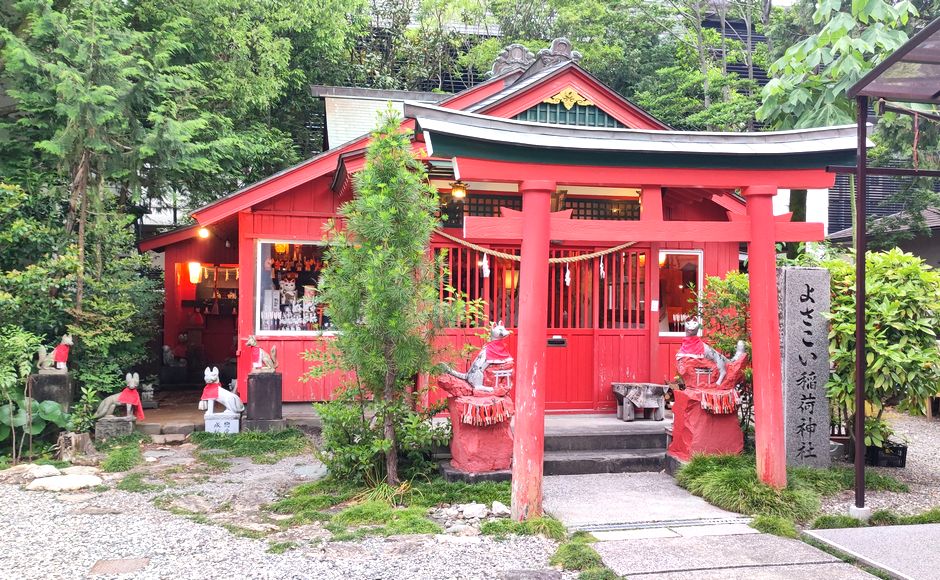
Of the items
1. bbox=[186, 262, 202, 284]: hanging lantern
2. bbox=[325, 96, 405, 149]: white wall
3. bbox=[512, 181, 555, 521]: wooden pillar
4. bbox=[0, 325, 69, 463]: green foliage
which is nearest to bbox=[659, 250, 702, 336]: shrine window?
bbox=[512, 181, 555, 521]: wooden pillar

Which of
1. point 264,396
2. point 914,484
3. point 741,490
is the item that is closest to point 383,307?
point 741,490

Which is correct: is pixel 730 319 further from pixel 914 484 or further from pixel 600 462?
pixel 914 484

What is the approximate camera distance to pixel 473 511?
254 inches

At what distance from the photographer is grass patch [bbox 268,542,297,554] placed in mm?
5566

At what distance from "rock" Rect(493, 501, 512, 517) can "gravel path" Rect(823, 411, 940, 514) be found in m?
3.16

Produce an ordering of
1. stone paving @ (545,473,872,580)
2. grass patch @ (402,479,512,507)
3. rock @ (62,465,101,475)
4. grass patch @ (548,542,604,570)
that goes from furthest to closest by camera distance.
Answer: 1. rock @ (62,465,101,475)
2. grass patch @ (402,479,512,507)
3. grass patch @ (548,542,604,570)
4. stone paving @ (545,473,872,580)

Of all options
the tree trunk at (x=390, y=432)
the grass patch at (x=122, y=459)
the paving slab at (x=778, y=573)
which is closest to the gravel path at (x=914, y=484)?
the paving slab at (x=778, y=573)

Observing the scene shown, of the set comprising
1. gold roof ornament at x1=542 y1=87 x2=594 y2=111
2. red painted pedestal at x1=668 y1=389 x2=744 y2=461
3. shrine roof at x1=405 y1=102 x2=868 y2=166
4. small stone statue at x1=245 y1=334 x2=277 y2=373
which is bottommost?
red painted pedestal at x1=668 y1=389 x2=744 y2=461

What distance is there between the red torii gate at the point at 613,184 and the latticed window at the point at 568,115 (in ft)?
11.1

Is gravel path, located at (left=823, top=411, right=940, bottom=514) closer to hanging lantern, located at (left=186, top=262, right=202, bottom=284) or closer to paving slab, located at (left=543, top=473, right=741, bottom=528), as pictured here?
paving slab, located at (left=543, top=473, right=741, bottom=528)

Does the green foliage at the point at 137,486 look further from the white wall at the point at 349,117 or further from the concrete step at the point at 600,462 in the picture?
the white wall at the point at 349,117

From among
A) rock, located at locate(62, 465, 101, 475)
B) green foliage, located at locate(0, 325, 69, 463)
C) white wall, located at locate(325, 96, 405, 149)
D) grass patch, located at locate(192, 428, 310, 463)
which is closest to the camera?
rock, located at locate(62, 465, 101, 475)

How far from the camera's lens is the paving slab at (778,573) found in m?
5.00

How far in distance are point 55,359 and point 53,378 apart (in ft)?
0.88
